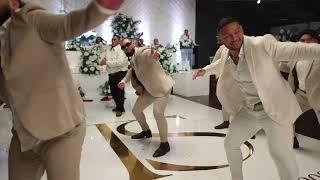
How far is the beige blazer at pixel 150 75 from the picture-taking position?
394 cm

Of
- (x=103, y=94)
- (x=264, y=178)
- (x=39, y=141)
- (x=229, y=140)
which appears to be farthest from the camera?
(x=103, y=94)

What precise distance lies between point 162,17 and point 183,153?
30.1ft

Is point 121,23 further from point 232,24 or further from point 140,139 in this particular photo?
point 232,24

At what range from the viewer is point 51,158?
4.85 feet

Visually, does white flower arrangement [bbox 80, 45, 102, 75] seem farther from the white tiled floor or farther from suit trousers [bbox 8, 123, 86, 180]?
suit trousers [bbox 8, 123, 86, 180]

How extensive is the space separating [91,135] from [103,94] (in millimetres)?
4065

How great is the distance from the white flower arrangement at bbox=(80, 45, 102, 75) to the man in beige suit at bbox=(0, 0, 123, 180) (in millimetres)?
6945

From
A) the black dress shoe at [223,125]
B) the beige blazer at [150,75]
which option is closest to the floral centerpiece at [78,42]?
the black dress shoe at [223,125]

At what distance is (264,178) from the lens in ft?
10.5

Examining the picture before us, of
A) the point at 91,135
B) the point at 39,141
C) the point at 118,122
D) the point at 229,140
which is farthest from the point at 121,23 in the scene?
the point at 39,141

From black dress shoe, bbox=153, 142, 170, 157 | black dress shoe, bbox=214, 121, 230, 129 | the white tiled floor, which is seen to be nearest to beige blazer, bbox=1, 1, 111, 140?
the white tiled floor

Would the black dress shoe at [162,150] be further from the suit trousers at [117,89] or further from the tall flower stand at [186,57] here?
the tall flower stand at [186,57]

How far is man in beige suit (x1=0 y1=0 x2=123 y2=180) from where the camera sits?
1293mm

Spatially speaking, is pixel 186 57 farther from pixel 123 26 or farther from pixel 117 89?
pixel 117 89
